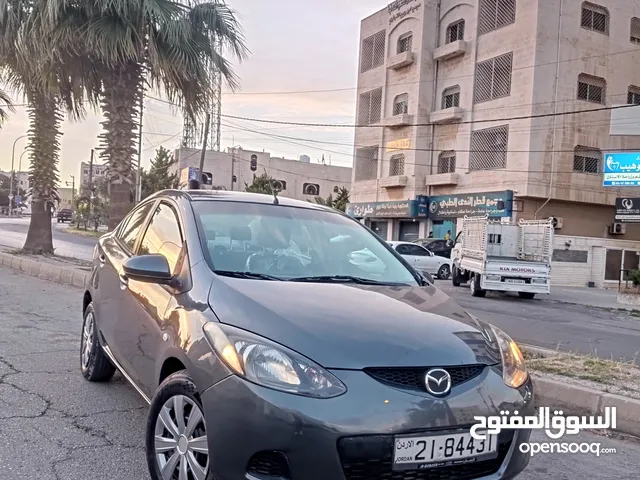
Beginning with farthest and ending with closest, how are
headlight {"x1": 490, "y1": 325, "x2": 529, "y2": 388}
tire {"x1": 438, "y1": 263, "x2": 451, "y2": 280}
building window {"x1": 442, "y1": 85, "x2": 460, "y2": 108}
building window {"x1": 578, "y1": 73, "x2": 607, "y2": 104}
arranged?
building window {"x1": 442, "y1": 85, "x2": 460, "y2": 108} < building window {"x1": 578, "y1": 73, "x2": 607, "y2": 104} < tire {"x1": 438, "y1": 263, "x2": 451, "y2": 280} < headlight {"x1": 490, "y1": 325, "x2": 529, "y2": 388}

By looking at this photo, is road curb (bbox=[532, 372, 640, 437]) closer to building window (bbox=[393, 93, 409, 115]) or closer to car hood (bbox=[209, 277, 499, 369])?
car hood (bbox=[209, 277, 499, 369])

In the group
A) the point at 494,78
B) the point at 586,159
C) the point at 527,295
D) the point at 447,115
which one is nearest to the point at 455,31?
the point at 494,78

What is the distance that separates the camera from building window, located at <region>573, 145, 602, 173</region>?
88.2 ft

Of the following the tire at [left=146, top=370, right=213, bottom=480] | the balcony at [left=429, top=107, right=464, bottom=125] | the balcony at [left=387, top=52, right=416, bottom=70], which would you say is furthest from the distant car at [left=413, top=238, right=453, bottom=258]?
the tire at [left=146, top=370, right=213, bottom=480]

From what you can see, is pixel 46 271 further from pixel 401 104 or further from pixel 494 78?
pixel 401 104

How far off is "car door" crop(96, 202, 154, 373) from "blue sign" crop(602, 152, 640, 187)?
23.7 m

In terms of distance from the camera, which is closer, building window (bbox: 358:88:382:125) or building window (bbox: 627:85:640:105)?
building window (bbox: 627:85:640:105)

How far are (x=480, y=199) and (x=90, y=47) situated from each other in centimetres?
1980

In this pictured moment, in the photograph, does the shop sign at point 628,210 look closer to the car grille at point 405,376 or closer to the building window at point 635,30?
the building window at point 635,30

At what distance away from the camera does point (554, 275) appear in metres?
26.5

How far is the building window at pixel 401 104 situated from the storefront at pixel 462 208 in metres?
5.38

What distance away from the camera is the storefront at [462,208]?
84.9 ft

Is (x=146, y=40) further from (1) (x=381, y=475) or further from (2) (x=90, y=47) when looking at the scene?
(1) (x=381, y=475)

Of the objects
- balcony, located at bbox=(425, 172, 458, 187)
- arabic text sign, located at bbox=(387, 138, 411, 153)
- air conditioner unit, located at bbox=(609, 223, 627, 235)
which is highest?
arabic text sign, located at bbox=(387, 138, 411, 153)
